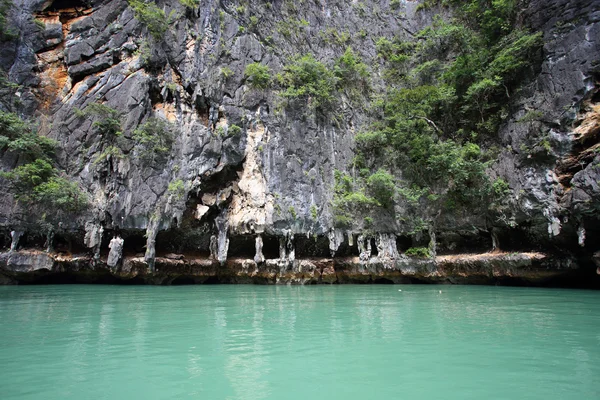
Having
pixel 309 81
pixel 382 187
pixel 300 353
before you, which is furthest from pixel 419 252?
pixel 300 353

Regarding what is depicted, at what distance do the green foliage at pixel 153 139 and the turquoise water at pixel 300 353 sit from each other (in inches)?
414

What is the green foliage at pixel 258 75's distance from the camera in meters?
19.2

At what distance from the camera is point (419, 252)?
17.8 meters

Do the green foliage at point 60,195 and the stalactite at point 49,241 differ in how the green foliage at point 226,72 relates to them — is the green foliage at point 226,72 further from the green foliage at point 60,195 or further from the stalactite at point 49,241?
the stalactite at point 49,241

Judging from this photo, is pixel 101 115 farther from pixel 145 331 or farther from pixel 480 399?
pixel 480 399

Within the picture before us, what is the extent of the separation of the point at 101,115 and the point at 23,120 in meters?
4.44

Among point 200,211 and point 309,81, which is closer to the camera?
point 200,211

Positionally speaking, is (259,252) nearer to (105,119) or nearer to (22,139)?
(105,119)

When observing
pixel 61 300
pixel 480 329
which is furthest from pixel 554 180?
pixel 61 300

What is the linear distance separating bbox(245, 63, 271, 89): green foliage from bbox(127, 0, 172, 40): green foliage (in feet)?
18.6

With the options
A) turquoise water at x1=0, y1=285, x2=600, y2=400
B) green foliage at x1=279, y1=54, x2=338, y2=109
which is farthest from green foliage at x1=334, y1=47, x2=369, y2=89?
turquoise water at x1=0, y1=285, x2=600, y2=400

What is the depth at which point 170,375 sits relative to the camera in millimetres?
3969

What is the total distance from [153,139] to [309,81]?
10337 millimetres

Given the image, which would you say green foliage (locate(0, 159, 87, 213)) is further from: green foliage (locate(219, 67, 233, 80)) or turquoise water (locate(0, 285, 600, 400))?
green foliage (locate(219, 67, 233, 80))
